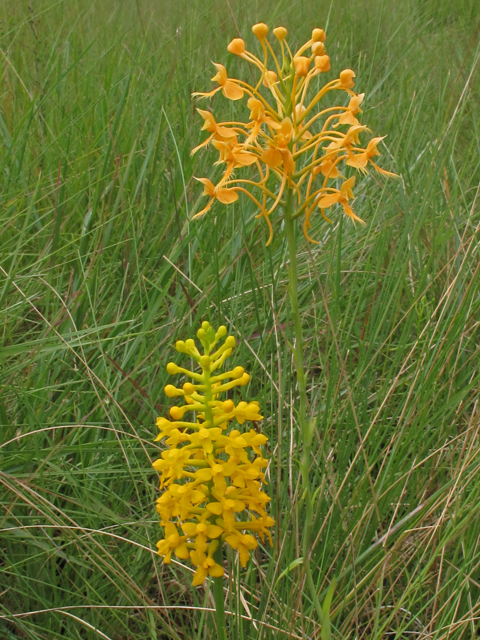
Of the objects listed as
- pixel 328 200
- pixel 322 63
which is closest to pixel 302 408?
pixel 328 200

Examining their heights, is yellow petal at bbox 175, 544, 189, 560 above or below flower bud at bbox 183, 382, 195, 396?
below

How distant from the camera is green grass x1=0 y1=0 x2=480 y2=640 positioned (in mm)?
1449

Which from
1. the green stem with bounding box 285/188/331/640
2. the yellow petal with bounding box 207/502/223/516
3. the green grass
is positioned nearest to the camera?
the yellow petal with bounding box 207/502/223/516

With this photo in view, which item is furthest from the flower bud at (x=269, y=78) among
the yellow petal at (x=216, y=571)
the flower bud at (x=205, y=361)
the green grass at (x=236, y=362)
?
the yellow petal at (x=216, y=571)

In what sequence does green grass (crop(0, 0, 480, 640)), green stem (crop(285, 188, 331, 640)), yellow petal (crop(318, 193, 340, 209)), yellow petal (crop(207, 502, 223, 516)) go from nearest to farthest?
yellow petal (crop(207, 502, 223, 516)) → green stem (crop(285, 188, 331, 640)) → yellow petal (crop(318, 193, 340, 209)) → green grass (crop(0, 0, 480, 640))

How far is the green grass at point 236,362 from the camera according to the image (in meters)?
1.45

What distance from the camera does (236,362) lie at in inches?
73.8

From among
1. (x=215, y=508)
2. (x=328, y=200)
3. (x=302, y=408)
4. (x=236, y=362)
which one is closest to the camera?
(x=215, y=508)

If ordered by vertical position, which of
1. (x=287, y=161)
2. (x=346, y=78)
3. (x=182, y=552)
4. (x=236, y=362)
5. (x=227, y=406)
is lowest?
(x=236, y=362)

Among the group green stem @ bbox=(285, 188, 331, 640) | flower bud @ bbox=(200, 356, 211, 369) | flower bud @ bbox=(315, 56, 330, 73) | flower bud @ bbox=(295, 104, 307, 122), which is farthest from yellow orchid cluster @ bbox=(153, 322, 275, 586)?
flower bud @ bbox=(315, 56, 330, 73)

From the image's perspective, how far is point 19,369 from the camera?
69.6 inches

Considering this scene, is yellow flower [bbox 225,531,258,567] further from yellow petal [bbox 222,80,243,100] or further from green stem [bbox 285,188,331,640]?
yellow petal [bbox 222,80,243,100]

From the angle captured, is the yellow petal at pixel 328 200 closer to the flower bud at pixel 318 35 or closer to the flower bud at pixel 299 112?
the flower bud at pixel 299 112

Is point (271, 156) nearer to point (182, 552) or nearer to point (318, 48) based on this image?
point (318, 48)
